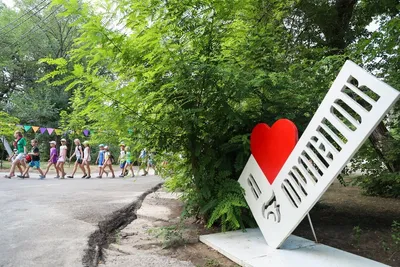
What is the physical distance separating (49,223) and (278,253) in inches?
142

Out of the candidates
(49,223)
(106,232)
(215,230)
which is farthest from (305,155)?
(49,223)

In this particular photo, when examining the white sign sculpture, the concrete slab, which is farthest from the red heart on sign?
the concrete slab

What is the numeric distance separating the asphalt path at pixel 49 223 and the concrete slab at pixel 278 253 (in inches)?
71.2

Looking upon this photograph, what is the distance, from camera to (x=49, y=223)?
202 inches

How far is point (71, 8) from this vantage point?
3.96 meters

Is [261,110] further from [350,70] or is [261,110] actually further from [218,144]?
[350,70]

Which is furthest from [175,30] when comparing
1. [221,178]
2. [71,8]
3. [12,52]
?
[12,52]

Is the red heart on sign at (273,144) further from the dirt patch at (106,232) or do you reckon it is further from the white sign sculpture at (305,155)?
the dirt patch at (106,232)

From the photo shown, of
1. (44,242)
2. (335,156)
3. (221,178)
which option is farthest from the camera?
(221,178)

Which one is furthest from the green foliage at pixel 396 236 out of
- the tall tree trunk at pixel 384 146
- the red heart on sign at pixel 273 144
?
the red heart on sign at pixel 273 144

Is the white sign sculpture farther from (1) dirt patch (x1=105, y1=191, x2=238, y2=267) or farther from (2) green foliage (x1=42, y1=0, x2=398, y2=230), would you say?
(1) dirt patch (x1=105, y1=191, x2=238, y2=267)

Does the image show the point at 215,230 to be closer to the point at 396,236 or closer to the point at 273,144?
the point at 273,144

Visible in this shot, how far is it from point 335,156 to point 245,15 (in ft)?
11.9

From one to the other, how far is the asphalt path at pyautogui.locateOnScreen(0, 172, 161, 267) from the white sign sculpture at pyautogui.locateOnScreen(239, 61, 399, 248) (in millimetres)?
2473
